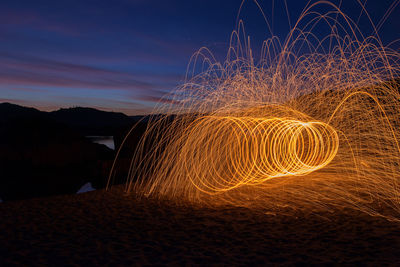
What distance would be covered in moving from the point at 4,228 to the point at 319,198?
517 centimetres

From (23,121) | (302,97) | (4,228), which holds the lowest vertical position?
(4,228)

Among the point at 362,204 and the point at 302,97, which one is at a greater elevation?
the point at 302,97

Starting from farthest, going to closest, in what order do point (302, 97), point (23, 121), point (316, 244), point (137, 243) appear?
point (23, 121) → point (302, 97) → point (137, 243) → point (316, 244)

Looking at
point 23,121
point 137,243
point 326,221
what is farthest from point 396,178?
point 23,121

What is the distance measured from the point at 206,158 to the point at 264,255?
4.07m

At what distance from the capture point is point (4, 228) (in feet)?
16.3

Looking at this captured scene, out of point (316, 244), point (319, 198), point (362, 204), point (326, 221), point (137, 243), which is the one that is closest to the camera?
point (316, 244)

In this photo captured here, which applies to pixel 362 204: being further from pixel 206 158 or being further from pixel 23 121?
pixel 23 121

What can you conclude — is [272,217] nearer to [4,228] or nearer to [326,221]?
[326,221]

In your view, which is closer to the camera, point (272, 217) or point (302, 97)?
point (272, 217)

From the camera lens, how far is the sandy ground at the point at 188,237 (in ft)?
11.7

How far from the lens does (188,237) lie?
4.30 metres

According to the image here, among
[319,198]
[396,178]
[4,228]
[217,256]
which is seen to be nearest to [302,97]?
[396,178]

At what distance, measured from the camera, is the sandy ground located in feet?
11.7
